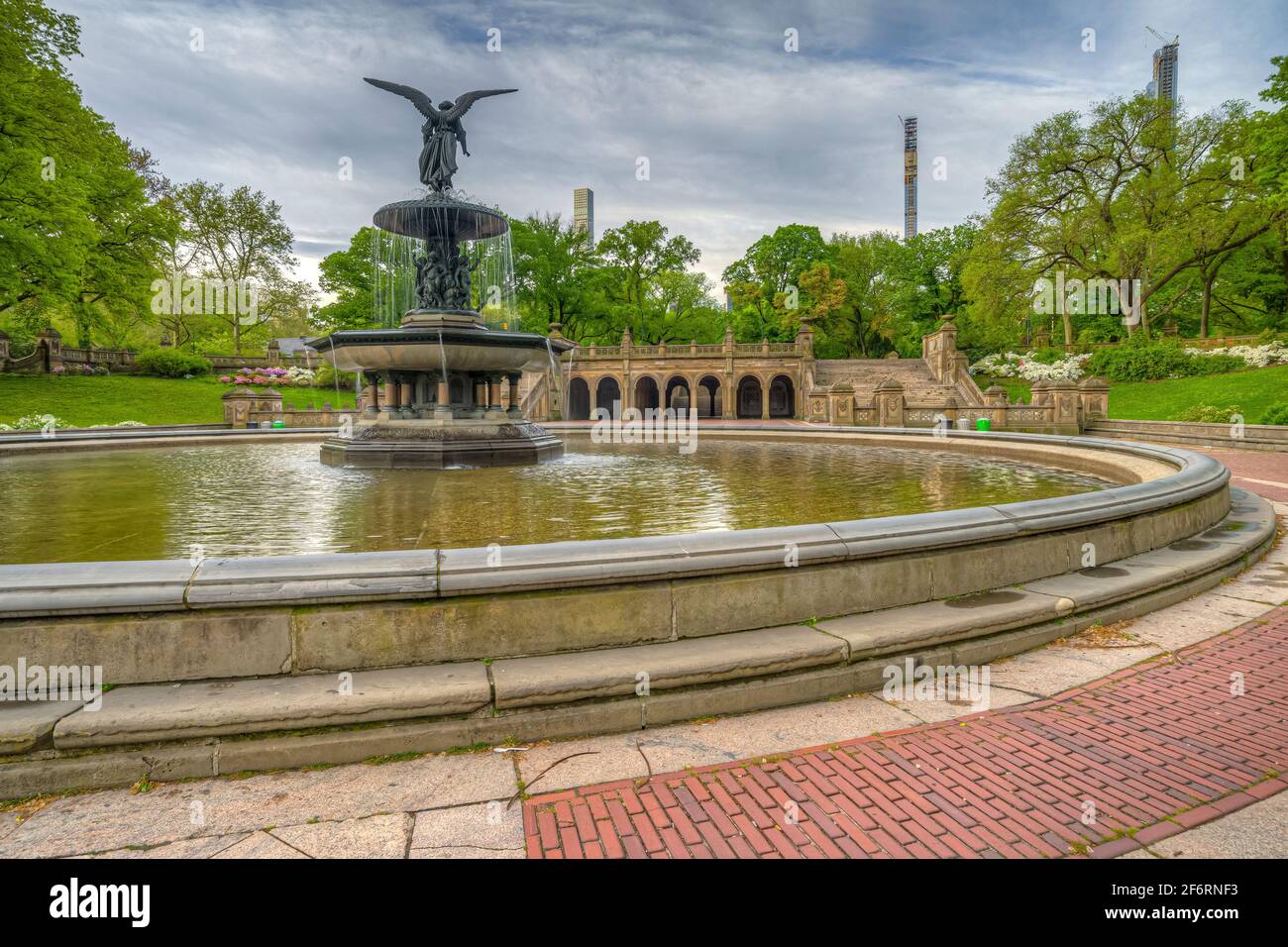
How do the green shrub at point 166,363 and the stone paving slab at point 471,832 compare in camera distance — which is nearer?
the stone paving slab at point 471,832

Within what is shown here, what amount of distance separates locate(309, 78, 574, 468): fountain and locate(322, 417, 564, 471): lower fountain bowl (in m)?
0.02

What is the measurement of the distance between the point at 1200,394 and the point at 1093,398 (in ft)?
35.4

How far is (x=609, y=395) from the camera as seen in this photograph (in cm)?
5038

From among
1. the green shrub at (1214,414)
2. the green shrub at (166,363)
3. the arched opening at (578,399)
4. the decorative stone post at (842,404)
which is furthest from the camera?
the arched opening at (578,399)

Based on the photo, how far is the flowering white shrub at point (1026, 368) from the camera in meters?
41.3

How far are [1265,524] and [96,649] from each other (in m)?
11.0

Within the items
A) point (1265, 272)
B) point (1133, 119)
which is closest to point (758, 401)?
point (1133, 119)

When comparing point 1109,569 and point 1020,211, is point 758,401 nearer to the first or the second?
point 1020,211

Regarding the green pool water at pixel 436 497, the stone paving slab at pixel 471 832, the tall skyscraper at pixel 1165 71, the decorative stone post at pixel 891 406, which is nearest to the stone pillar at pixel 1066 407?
the decorative stone post at pixel 891 406

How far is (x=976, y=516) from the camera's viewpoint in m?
5.03

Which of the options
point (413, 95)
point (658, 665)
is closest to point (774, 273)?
point (413, 95)

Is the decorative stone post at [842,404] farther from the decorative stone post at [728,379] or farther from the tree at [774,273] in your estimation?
the tree at [774,273]

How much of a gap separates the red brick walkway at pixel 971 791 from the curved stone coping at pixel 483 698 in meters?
0.52

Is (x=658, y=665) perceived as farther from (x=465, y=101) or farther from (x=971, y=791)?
(x=465, y=101)
